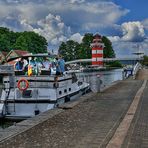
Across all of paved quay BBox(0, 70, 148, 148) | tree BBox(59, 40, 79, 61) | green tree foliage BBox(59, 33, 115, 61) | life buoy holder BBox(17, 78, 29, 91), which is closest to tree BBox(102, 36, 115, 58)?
green tree foliage BBox(59, 33, 115, 61)

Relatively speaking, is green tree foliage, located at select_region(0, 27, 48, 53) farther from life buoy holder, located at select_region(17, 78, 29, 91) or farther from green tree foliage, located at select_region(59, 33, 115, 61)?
life buoy holder, located at select_region(17, 78, 29, 91)

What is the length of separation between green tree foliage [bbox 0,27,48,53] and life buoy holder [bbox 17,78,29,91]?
332ft

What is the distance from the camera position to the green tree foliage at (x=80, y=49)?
168125 mm

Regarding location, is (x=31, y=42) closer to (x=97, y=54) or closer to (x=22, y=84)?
→ (x=97, y=54)

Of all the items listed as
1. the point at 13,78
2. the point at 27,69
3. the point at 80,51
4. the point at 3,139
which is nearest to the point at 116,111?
the point at 3,139

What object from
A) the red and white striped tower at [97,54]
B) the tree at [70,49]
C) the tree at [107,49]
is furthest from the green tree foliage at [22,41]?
the tree at [107,49]

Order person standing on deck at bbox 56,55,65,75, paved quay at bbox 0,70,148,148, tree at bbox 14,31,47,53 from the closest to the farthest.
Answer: paved quay at bbox 0,70,148,148
person standing on deck at bbox 56,55,65,75
tree at bbox 14,31,47,53

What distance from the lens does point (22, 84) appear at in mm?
25688

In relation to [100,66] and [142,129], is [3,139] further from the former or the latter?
[100,66]

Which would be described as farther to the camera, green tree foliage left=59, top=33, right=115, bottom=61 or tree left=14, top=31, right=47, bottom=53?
green tree foliage left=59, top=33, right=115, bottom=61

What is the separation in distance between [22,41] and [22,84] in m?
110

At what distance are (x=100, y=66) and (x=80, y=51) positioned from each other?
4650 centimetres

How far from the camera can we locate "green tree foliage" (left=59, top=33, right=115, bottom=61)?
168 metres

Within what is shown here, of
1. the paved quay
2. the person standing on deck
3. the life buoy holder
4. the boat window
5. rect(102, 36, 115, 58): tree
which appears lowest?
the paved quay
